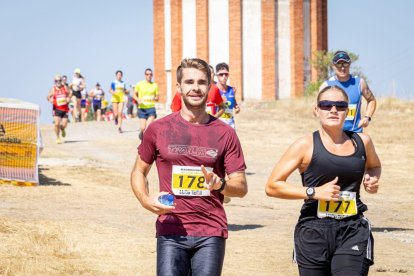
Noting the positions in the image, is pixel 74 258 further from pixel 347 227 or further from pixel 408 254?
pixel 347 227

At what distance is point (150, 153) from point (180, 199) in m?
0.43

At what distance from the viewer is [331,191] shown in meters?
6.91

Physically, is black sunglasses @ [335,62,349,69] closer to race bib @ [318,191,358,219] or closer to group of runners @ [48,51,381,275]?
group of runners @ [48,51,381,275]

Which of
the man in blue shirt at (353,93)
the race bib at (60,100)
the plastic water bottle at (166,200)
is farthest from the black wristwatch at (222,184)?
the race bib at (60,100)

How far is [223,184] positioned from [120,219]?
341 inches

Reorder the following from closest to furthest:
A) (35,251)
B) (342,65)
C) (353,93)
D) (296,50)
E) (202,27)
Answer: (35,251)
(342,65)
(353,93)
(202,27)
(296,50)

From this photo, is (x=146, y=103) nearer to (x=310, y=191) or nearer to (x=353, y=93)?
(x=353, y=93)

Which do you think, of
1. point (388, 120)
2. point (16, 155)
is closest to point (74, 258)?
point (16, 155)

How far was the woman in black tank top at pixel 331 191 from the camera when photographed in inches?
275

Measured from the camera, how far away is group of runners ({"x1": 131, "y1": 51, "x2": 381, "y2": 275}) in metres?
6.79

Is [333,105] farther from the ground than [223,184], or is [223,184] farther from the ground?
[333,105]

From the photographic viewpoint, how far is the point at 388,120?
123 ft

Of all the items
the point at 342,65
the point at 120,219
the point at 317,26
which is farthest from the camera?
the point at 317,26

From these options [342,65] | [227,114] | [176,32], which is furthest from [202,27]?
[342,65]
